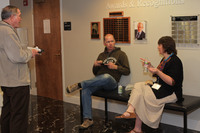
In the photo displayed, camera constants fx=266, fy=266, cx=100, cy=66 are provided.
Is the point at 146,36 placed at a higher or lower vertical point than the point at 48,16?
lower

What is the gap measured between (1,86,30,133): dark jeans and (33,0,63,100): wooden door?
2279mm

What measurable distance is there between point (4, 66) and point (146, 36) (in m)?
2.12

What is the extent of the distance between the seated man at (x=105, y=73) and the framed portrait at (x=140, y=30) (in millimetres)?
353

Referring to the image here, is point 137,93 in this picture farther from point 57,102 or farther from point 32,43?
point 32,43

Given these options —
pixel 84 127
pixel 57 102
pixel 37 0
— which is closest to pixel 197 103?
pixel 84 127

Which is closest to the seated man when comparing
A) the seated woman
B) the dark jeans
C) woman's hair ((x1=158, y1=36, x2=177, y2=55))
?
the seated woman

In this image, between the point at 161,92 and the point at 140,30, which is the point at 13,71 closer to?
the point at 161,92

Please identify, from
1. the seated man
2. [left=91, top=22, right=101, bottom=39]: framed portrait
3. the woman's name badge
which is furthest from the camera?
[left=91, top=22, right=101, bottom=39]: framed portrait

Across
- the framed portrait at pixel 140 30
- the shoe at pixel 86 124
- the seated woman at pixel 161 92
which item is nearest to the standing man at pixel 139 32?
the framed portrait at pixel 140 30

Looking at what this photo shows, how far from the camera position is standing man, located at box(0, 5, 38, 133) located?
→ 293 centimetres

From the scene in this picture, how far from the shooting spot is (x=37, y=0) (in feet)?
18.0

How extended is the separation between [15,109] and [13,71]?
0.44 metres

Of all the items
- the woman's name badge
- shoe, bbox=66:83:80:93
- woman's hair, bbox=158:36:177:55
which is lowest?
shoe, bbox=66:83:80:93

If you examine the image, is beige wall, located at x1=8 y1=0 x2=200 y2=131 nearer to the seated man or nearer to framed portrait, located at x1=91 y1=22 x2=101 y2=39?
framed portrait, located at x1=91 y1=22 x2=101 y2=39
